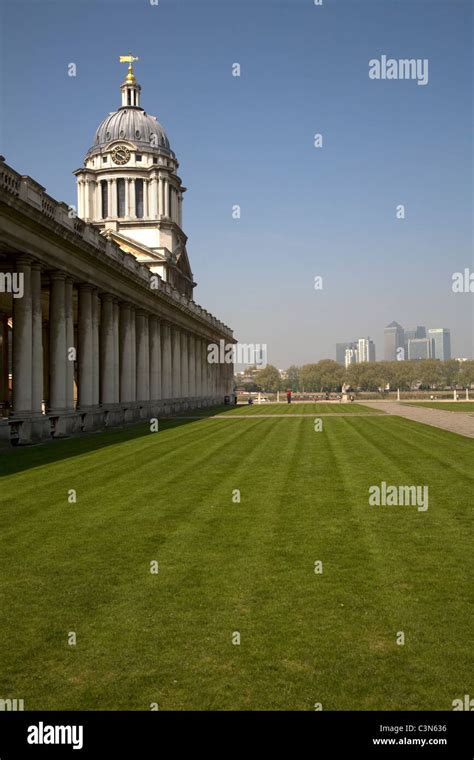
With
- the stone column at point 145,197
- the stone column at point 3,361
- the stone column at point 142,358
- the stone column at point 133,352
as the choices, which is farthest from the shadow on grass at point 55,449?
the stone column at point 145,197

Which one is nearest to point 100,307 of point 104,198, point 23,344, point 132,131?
point 23,344

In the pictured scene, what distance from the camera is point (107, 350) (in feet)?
146

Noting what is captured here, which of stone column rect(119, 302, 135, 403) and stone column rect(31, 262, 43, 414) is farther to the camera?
stone column rect(119, 302, 135, 403)

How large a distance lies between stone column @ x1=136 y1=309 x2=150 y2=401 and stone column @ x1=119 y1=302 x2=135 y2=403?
3515 mm

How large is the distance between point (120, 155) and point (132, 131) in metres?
8.42

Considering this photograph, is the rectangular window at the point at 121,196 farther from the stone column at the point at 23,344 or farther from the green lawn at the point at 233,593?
the green lawn at the point at 233,593

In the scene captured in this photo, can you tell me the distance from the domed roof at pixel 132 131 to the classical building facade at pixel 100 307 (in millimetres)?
1727

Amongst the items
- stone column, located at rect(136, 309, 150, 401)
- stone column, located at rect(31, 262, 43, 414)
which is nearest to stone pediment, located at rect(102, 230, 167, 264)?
stone column, located at rect(136, 309, 150, 401)

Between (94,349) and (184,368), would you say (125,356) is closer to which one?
(94,349)

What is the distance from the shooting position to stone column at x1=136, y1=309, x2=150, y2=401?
5366 cm

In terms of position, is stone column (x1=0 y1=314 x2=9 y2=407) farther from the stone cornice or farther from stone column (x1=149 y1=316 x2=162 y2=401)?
stone column (x1=149 y1=316 x2=162 y2=401)

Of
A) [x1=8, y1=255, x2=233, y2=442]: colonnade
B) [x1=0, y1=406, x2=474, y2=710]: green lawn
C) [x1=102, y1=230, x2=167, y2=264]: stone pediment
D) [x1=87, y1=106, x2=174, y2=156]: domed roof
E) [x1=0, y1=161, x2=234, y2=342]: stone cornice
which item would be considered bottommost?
[x1=0, y1=406, x2=474, y2=710]: green lawn
